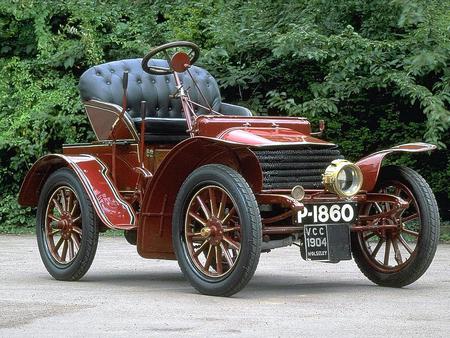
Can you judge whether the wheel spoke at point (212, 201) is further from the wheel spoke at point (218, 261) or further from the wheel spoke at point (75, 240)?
the wheel spoke at point (75, 240)

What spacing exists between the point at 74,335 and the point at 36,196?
4.01 m

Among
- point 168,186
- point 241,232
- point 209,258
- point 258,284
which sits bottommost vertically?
point 258,284

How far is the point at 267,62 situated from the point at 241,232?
8236 mm

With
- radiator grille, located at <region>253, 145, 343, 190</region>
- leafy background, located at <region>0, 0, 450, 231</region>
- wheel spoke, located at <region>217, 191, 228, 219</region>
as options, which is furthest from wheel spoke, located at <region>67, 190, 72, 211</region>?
leafy background, located at <region>0, 0, 450, 231</region>

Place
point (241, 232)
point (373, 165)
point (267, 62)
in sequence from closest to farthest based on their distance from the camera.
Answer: point (241, 232)
point (373, 165)
point (267, 62)

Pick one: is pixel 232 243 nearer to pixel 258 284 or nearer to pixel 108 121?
pixel 258 284

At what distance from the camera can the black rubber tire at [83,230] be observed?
919 centimetres

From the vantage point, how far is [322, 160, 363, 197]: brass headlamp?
26.8 feet

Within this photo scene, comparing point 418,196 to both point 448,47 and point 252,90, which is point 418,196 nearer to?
point 448,47

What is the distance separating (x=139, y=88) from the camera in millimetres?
10211

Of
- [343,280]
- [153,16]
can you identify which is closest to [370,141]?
[153,16]

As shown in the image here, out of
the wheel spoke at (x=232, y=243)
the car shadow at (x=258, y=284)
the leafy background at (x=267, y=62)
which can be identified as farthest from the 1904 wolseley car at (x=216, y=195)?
the leafy background at (x=267, y=62)

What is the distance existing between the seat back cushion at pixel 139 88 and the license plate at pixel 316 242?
7.36 feet

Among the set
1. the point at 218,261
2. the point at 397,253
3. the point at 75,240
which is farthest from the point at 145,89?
the point at 397,253
